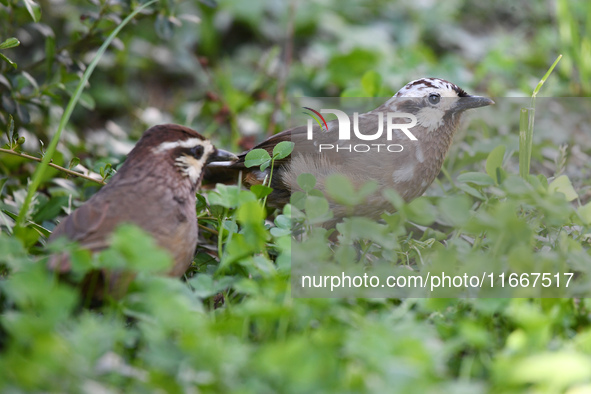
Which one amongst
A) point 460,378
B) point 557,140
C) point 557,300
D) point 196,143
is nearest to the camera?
point 460,378

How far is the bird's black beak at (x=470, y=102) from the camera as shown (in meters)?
3.31

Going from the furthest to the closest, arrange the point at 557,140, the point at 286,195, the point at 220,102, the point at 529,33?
the point at 529,33 < the point at 220,102 < the point at 557,140 < the point at 286,195

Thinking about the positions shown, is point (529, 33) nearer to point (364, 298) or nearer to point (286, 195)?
point (286, 195)

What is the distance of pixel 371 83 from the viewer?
14.0ft

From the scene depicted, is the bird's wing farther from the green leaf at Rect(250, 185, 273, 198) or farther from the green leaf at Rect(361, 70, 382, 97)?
the green leaf at Rect(361, 70, 382, 97)

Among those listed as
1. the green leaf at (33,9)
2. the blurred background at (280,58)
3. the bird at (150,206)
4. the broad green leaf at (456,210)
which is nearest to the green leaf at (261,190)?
the bird at (150,206)

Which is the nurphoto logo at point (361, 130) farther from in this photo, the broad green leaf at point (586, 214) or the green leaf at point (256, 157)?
the broad green leaf at point (586, 214)

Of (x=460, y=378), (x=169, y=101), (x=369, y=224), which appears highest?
(x=169, y=101)

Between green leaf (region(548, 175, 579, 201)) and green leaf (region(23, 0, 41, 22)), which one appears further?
green leaf (region(23, 0, 41, 22))

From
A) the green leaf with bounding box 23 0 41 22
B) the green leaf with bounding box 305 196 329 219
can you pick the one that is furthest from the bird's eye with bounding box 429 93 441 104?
the green leaf with bounding box 23 0 41 22

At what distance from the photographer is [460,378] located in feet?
6.53

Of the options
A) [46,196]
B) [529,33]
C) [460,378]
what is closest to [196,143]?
[46,196]

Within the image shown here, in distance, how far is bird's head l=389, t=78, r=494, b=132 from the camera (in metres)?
3.32

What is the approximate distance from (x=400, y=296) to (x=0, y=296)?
160 cm
